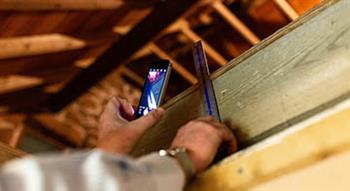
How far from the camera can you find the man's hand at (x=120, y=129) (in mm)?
814

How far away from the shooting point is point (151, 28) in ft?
9.87

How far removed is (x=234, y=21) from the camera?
360 centimetres

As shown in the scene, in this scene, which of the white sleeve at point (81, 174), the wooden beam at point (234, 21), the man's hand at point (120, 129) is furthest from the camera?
the wooden beam at point (234, 21)

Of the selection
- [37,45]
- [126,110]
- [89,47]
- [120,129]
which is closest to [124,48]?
[89,47]

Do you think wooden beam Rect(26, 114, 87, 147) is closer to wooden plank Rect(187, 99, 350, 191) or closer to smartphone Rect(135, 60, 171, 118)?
smartphone Rect(135, 60, 171, 118)

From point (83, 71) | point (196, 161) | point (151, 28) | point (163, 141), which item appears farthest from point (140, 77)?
point (196, 161)

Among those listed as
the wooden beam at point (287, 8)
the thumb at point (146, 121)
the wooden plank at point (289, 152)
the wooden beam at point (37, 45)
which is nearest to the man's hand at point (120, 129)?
the thumb at point (146, 121)

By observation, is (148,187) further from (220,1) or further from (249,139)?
(220,1)

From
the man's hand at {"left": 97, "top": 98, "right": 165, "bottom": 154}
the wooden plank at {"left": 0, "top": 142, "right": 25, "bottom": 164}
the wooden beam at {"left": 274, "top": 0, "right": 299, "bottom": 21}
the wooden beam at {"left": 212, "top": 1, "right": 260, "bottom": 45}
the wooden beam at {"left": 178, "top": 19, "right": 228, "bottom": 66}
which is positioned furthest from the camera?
the wooden beam at {"left": 178, "top": 19, "right": 228, "bottom": 66}

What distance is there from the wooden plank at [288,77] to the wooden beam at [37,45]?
5.99ft

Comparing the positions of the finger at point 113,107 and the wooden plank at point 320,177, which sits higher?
the finger at point 113,107

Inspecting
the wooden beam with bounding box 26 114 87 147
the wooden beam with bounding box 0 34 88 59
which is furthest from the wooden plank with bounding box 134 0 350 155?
the wooden beam with bounding box 26 114 87 147

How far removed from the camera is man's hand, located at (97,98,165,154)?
81 cm

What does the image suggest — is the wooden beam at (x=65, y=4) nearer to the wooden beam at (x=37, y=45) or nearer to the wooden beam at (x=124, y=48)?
the wooden beam at (x=124, y=48)
